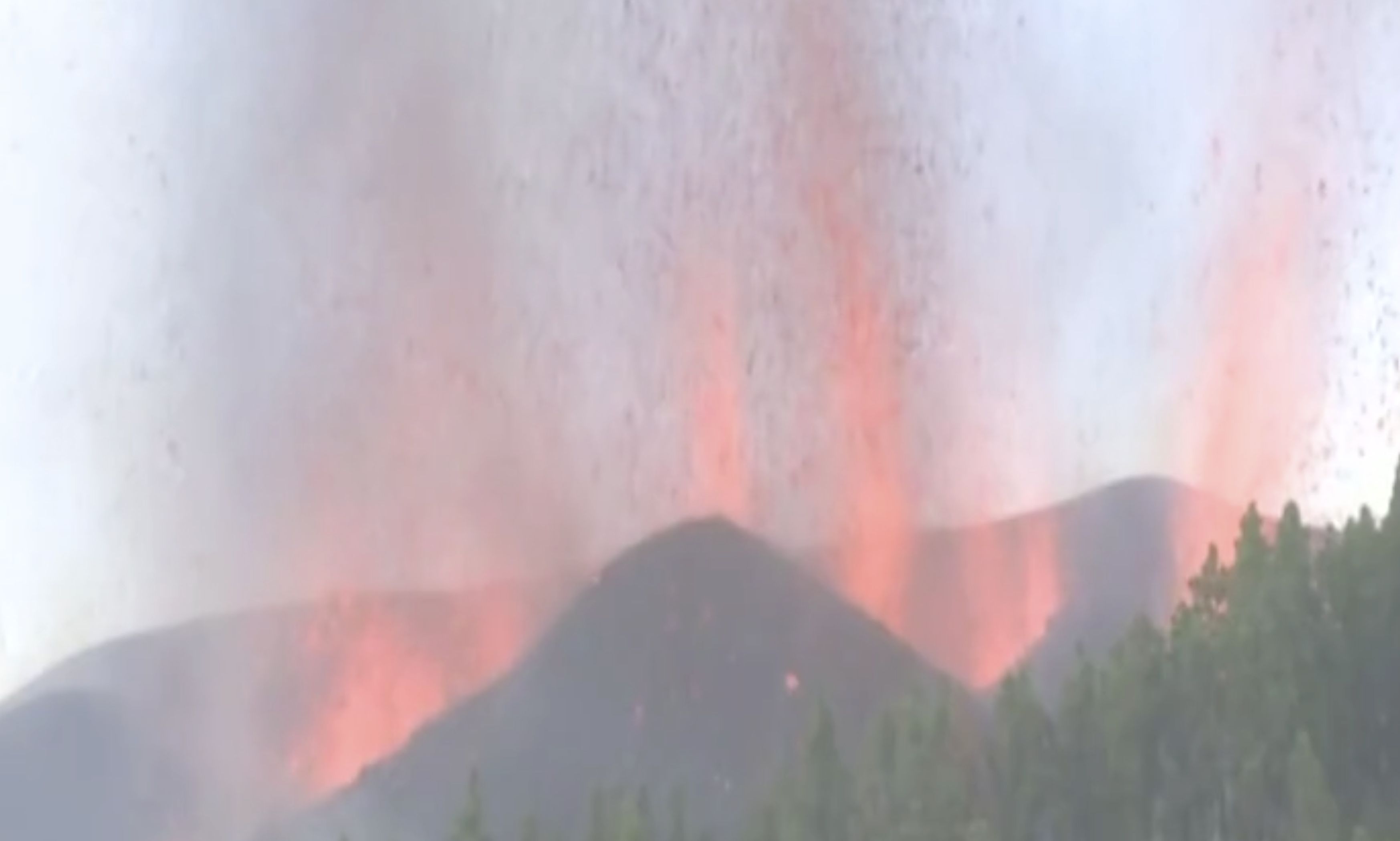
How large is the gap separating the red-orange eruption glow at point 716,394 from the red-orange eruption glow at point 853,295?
11 cm

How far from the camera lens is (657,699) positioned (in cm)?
163

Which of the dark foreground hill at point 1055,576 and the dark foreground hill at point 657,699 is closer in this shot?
the dark foreground hill at point 657,699

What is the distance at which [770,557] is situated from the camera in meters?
1.78

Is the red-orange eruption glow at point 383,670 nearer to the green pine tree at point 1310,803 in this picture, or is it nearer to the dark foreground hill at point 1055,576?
the dark foreground hill at point 1055,576

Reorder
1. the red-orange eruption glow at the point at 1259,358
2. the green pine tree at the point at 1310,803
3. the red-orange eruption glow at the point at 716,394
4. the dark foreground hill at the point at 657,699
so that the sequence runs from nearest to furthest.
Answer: the green pine tree at the point at 1310,803
the dark foreground hill at the point at 657,699
the red-orange eruption glow at the point at 716,394
the red-orange eruption glow at the point at 1259,358

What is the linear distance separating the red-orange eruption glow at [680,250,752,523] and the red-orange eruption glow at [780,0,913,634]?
109mm

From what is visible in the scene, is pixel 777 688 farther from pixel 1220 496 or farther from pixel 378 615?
pixel 1220 496

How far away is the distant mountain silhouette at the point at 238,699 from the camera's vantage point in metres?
1.59

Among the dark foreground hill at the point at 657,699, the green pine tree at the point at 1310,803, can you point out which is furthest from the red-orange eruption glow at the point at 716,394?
the green pine tree at the point at 1310,803

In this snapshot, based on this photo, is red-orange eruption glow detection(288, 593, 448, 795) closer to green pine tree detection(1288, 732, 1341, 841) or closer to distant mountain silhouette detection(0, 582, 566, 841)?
distant mountain silhouette detection(0, 582, 566, 841)

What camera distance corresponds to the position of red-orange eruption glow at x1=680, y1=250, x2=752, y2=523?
1.87 meters

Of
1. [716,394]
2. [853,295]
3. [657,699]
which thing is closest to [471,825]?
[657,699]

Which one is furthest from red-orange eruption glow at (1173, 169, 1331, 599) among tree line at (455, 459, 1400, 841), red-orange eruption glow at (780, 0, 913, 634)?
tree line at (455, 459, 1400, 841)

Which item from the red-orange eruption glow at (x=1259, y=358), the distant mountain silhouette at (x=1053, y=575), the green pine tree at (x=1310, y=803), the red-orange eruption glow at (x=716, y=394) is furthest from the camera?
the red-orange eruption glow at (x=1259, y=358)
